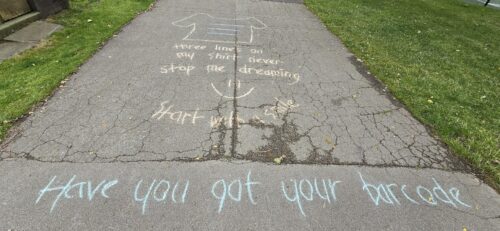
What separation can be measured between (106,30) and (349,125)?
592cm

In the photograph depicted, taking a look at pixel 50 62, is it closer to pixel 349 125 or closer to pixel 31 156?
pixel 31 156

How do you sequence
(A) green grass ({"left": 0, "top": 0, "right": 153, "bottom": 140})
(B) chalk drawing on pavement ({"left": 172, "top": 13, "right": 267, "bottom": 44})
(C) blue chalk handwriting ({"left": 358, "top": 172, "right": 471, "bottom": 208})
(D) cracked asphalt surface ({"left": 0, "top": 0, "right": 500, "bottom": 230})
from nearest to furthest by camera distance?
1. (D) cracked asphalt surface ({"left": 0, "top": 0, "right": 500, "bottom": 230})
2. (C) blue chalk handwriting ({"left": 358, "top": 172, "right": 471, "bottom": 208})
3. (A) green grass ({"left": 0, "top": 0, "right": 153, "bottom": 140})
4. (B) chalk drawing on pavement ({"left": 172, "top": 13, "right": 267, "bottom": 44})

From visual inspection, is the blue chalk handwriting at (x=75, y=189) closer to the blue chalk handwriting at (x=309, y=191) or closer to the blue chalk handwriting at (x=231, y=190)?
the blue chalk handwriting at (x=231, y=190)

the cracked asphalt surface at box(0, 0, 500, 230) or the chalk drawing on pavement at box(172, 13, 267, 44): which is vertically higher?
the chalk drawing on pavement at box(172, 13, 267, 44)

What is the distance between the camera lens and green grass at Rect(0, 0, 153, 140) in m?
4.74

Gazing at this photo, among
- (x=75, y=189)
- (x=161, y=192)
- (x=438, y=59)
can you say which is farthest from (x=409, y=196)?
(x=438, y=59)

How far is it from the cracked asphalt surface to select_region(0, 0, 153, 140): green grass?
0.25m

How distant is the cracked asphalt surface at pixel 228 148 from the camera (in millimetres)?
3193

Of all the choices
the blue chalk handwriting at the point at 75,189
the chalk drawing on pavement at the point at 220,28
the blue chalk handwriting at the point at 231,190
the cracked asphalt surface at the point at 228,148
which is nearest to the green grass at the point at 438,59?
the cracked asphalt surface at the point at 228,148

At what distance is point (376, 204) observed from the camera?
345 centimetres

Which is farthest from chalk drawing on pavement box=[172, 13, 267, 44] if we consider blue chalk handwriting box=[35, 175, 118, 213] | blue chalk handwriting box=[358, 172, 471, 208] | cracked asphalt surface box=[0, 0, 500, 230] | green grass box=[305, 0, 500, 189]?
blue chalk handwriting box=[358, 172, 471, 208]

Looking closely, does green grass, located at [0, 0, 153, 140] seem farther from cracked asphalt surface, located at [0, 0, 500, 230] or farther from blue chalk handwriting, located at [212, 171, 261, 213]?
blue chalk handwriting, located at [212, 171, 261, 213]

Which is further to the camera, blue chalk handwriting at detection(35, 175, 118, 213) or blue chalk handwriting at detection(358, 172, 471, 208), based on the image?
blue chalk handwriting at detection(358, 172, 471, 208)

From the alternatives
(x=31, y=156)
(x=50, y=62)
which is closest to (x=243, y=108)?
(x=31, y=156)
